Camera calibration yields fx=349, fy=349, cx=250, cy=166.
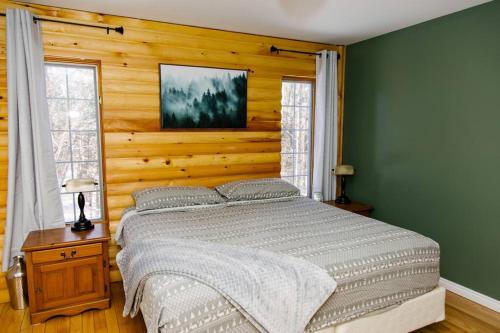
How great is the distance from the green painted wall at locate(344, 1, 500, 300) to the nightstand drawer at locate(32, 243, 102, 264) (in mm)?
2894

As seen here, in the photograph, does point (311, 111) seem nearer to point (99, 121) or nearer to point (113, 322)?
point (99, 121)

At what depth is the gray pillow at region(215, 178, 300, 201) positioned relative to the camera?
3.33m

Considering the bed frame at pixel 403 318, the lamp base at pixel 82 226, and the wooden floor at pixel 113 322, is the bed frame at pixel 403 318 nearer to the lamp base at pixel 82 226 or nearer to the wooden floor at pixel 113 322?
the wooden floor at pixel 113 322

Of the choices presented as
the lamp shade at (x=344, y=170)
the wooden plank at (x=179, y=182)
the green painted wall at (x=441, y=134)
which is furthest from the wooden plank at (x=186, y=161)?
the green painted wall at (x=441, y=134)

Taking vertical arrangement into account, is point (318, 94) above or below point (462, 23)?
below

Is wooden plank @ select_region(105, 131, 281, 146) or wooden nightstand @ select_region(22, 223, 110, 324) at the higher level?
wooden plank @ select_region(105, 131, 281, 146)

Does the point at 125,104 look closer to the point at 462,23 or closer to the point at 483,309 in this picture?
the point at 462,23

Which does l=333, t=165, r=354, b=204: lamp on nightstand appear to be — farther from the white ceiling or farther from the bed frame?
the bed frame

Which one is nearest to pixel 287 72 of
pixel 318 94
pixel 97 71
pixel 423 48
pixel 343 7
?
pixel 318 94

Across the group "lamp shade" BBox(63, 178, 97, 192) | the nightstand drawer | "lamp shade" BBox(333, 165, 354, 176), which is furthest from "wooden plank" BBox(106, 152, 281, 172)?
the nightstand drawer

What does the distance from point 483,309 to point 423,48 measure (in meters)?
2.33

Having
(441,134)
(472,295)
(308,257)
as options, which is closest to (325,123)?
(441,134)

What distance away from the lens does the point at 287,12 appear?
3.02 metres

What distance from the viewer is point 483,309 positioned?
2812mm
